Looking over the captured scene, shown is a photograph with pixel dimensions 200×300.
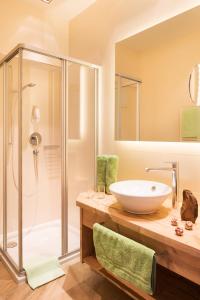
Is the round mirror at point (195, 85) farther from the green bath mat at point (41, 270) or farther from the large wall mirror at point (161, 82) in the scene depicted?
the green bath mat at point (41, 270)

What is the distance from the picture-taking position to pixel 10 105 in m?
2.33

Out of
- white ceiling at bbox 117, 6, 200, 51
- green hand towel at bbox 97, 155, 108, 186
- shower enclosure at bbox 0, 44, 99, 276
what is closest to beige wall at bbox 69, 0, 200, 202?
white ceiling at bbox 117, 6, 200, 51

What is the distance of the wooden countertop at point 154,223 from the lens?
44.6 inches

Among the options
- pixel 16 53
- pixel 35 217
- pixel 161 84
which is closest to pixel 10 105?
pixel 16 53

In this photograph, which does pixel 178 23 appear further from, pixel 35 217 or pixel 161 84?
pixel 35 217

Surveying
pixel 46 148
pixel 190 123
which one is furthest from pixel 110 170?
pixel 46 148

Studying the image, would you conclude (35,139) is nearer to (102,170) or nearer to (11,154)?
(11,154)

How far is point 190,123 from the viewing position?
1656mm

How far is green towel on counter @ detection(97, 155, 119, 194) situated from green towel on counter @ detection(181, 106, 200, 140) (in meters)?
0.60

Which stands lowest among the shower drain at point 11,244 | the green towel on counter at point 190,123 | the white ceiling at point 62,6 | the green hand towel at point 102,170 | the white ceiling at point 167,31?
the shower drain at point 11,244

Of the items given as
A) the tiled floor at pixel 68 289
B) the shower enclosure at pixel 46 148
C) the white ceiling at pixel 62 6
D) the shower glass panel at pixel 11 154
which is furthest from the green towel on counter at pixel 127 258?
Answer: the white ceiling at pixel 62 6

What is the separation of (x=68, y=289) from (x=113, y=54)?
81.6 inches

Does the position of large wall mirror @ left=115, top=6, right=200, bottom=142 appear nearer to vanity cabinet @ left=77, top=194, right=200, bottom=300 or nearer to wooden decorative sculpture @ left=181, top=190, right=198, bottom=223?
wooden decorative sculpture @ left=181, top=190, right=198, bottom=223

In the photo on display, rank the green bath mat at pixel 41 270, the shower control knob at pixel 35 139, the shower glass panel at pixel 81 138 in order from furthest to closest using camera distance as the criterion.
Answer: the shower control knob at pixel 35 139, the shower glass panel at pixel 81 138, the green bath mat at pixel 41 270
